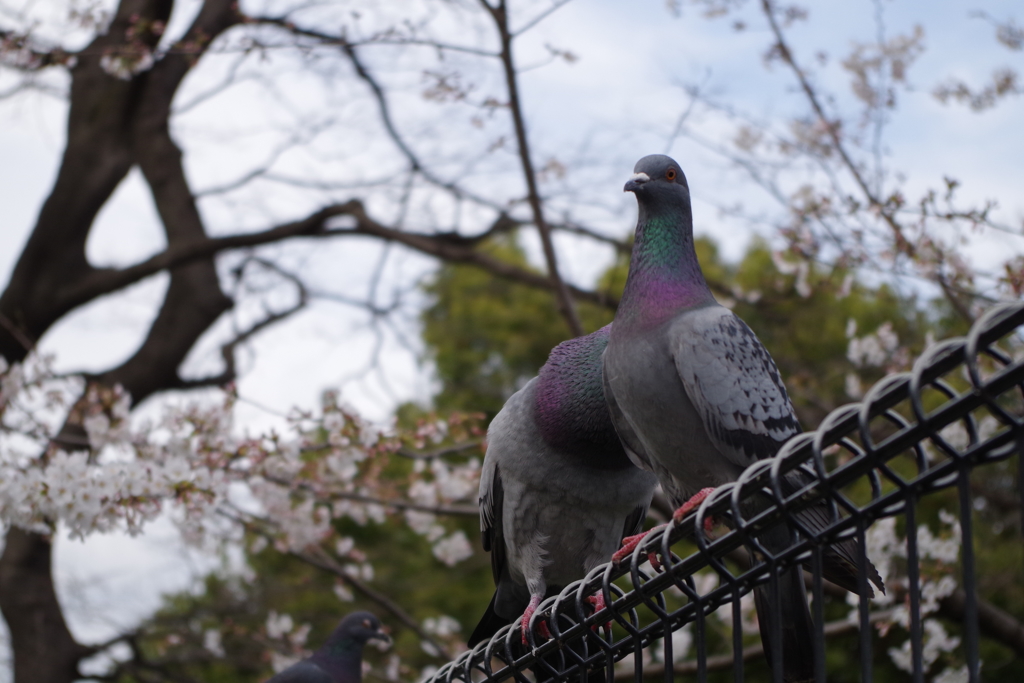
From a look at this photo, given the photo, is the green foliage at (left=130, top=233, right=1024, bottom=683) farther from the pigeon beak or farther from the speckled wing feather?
the speckled wing feather

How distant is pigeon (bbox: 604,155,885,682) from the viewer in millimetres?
2275

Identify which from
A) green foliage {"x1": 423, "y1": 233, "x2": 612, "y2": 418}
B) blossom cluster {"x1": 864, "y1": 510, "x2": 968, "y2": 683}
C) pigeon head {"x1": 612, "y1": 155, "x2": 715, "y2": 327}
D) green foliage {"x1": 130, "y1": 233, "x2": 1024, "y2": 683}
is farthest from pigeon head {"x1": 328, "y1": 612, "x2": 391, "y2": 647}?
green foliage {"x1": 423, "y1": 233, "x2": 612, "y2": 418}

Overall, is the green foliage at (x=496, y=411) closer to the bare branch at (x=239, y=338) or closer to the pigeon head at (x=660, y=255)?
the bare branch at (x=239, y=338)

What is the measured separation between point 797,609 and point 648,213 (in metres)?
1.11

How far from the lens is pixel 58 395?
488 cm

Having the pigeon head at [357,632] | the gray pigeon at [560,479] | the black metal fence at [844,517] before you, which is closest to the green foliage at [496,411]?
the pigeon head at [357,632]

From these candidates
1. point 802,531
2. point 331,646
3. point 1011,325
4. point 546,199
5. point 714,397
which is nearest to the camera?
point 1011,325

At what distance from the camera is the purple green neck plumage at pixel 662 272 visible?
242 centimetres

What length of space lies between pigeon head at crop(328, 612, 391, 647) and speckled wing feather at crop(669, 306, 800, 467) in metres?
3.75

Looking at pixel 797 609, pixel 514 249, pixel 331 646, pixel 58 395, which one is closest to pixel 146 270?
pixel 58 395

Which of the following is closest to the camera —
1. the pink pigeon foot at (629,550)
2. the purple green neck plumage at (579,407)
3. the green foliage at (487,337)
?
the pink pigeon foot at (629,550)

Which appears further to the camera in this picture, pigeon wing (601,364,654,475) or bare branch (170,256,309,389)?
bare branch (170,256,309,389)

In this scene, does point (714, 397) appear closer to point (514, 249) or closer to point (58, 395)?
point (58, 395)

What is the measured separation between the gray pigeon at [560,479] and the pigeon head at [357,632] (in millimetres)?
2277
